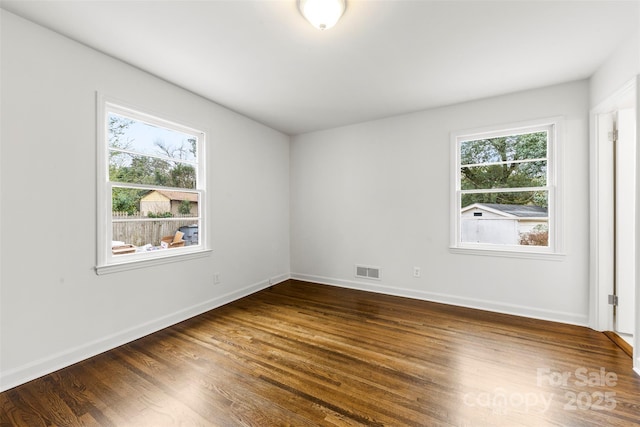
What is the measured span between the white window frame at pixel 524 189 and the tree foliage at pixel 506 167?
6 centimetres

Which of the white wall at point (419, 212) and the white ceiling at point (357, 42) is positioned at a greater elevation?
the white ceiling at point (357, 42)

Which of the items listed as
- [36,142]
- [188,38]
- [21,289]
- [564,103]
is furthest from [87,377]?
[564,103]

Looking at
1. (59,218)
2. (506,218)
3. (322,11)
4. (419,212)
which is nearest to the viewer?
(322,11)

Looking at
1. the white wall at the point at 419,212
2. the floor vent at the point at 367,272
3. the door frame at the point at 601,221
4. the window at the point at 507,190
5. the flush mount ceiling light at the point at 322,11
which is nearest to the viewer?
the flush mount ceiling light at the point at 322,11

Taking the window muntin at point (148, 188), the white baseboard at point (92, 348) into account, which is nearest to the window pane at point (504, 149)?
the window muntin at point (148, 188)

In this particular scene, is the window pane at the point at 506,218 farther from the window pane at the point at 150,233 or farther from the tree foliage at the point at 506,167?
the window pane at the point at 150,233

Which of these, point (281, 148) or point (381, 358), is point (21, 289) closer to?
point (381, 358)

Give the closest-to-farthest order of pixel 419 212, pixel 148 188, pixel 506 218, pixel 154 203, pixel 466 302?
pixel 148 188, pixel 154 203, pixel 506 218, pixel 466 302, pixel 419 212

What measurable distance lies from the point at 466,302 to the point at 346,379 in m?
2.27

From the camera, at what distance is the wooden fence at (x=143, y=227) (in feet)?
8.29

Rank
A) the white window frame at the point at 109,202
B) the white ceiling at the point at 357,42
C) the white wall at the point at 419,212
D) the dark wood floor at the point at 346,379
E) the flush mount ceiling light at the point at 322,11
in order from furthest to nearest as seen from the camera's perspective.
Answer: the white wall at the point at 419,212, the white window frame at the point at 109,202, the white ceiling at the point at 357,42, the flush mount ceiling light at the point at 322,11, the dark wood floor at the point at 346,379

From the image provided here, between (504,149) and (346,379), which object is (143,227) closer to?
(346,379)

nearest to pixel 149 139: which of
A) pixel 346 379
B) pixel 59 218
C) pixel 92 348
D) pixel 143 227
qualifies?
pixel 143 227

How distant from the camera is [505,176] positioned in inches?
127
